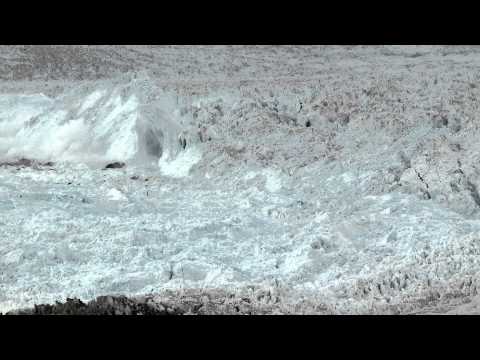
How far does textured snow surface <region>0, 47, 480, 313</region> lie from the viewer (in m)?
9.95

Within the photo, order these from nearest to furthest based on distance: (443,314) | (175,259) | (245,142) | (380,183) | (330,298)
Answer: (443,314), (330,298), (175,259), (380,183), (245,142)

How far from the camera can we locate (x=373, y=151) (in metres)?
12.8

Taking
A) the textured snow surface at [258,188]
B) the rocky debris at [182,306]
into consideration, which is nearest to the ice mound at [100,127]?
the textured snow surface at [258,188]

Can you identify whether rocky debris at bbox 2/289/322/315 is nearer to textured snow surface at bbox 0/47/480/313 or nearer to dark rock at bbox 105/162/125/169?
textured snow surface at bbox 0/47/480/313

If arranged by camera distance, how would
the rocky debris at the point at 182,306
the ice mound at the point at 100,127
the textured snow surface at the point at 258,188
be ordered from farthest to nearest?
the ice mound at the point at 100,127 → the textured snow surface at the point at 258,188 → the rocky debris at the point at 182,306

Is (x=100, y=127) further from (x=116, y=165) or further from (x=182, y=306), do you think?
(x=182, y=306)

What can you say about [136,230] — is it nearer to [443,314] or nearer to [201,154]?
[201,154]

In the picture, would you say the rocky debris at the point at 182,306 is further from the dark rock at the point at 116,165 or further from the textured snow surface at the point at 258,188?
the dark rock at the point at 116,165

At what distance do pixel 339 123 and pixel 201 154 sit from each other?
2.38 m

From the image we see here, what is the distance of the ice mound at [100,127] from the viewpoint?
14.2 m

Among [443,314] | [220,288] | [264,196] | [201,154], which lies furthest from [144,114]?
[443,314]

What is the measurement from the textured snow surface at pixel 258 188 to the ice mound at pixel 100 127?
37mm

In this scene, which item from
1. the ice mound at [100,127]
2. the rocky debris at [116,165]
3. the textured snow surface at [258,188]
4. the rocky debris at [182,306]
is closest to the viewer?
the rocky debris at [182,306]

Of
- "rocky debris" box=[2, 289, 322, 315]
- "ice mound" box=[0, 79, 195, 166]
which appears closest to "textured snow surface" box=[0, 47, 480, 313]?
"ice mound" box=[0, 79, 195, 166]
